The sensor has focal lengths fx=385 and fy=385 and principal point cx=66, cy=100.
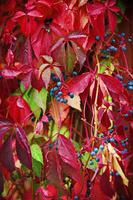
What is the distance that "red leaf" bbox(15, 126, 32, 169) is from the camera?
111cm

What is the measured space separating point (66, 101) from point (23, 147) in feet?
0.64

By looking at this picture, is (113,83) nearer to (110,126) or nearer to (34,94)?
(110,126)

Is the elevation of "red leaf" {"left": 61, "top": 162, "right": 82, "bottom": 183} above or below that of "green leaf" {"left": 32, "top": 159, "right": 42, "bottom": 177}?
above

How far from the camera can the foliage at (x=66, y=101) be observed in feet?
3.76

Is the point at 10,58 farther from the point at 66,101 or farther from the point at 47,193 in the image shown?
the point at 47,193

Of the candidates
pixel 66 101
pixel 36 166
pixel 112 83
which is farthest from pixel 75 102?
pixel 36 166

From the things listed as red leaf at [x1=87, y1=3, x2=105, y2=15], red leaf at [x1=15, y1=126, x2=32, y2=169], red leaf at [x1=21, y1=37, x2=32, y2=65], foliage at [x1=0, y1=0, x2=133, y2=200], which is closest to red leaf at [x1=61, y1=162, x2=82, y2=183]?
foliage at [x1=0, y1=0, x2=133, y2=200]

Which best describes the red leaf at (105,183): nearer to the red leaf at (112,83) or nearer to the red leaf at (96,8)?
the red leaf at (112,83)

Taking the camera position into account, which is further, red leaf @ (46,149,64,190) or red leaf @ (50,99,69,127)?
red leaf @ (50,99,69,127)

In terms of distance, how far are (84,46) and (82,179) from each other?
420 mm

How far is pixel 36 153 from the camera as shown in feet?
4.00

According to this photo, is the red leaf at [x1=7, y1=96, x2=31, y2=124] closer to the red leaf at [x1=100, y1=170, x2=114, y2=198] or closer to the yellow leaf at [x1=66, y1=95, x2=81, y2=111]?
the yellow leaf at [x1=66, y1=95, x2=81, y2=111]

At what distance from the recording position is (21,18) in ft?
4.06

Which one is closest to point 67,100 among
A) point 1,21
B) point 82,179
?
point 82,179
